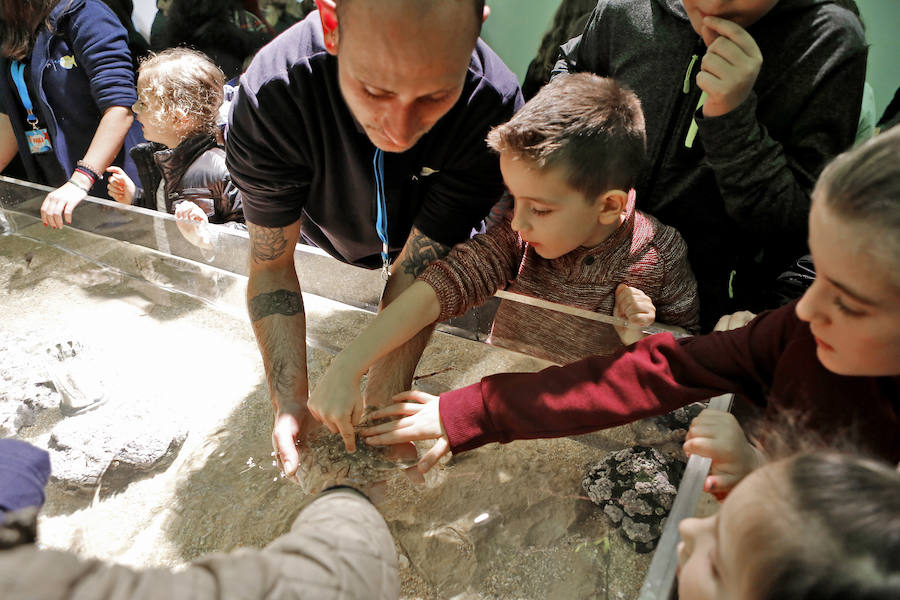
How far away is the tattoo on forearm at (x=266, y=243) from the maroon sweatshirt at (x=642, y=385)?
2.43ft

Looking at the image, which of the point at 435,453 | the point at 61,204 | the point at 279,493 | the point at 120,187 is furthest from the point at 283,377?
the point at 120,187

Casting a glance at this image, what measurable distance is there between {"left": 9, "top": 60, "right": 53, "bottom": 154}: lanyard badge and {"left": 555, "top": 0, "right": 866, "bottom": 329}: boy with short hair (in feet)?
8.92

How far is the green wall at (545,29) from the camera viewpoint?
1754 mm

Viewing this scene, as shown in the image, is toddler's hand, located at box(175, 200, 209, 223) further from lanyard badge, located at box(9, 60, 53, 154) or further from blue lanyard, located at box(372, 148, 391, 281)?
lanyard badge, located at box(9, 60, 53, 154)

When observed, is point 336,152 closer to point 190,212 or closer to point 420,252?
point 420,252

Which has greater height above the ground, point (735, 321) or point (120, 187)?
point (735, 321)

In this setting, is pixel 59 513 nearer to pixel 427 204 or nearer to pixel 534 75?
pixel 427 204

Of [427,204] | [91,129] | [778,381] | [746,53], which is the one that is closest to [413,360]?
[427,204]

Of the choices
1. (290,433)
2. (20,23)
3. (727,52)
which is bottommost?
(290,433)

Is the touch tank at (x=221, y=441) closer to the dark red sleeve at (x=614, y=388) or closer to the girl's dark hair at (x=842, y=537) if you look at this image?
the dark red sleeve at (x=614, y=388)

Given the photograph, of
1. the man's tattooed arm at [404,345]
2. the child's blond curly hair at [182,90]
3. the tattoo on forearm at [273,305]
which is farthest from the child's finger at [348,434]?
the child's blond curly hair at [182,90]

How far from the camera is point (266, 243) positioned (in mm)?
1555

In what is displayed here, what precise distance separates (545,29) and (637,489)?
75.4 inches

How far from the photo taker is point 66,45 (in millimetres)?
2467
